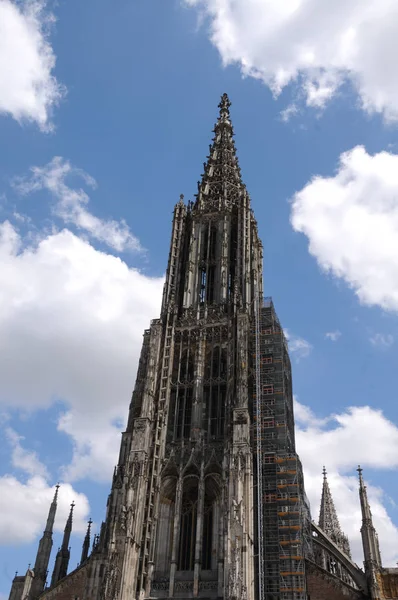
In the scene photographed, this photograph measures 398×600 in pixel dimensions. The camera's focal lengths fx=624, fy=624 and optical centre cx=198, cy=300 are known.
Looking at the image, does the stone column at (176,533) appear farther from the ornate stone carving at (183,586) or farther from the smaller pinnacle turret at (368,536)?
the smaller pinnacle turret at (368,536)

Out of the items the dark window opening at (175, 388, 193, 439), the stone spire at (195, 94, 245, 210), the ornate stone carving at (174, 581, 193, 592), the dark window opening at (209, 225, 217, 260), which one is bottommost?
the ornate stone carving at (174, 581, 193, 592)

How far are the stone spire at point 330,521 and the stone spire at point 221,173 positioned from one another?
3343 cm

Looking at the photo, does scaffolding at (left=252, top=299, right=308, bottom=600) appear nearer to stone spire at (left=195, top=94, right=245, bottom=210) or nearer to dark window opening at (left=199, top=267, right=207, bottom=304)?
dark window opening at (left=199, top=267, right=207, bottom=304)

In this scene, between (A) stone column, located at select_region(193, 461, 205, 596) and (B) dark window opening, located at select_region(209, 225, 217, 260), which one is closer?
(A) stone column, located at select_region(193, 461, 205, 596)

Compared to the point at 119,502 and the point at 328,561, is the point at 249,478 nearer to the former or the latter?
the point at 119,502

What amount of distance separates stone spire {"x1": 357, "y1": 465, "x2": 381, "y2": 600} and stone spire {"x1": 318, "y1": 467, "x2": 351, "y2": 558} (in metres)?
30.4

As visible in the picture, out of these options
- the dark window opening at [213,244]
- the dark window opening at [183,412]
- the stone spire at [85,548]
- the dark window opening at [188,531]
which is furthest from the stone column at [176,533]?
the dark window opening at [213,244]

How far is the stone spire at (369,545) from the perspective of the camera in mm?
32453

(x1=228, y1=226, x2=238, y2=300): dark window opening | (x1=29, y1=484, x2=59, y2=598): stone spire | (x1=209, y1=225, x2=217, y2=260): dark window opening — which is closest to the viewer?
(x1=29, y1=484, x2=59, y2=598): stone spire

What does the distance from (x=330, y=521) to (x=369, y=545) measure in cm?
3547

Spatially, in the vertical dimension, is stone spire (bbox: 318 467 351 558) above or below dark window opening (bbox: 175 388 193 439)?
above

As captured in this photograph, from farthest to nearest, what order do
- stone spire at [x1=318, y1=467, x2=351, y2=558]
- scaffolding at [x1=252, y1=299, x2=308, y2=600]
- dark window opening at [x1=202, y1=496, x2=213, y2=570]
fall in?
stone spire at [x1=318, y1=467, x2=351, y2=558] → dark window opening at [x1=202, y1=496, x2=213, y2=570] → scaffolding at [x1=252, y1=299, x2=308, y2=600]

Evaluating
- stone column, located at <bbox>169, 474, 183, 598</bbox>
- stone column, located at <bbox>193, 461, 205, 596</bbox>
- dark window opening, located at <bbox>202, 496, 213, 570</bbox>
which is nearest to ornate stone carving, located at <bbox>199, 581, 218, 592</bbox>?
stone column, located at <bbox>193, 461, 205, 596</bbox>

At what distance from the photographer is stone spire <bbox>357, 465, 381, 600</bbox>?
3245cm
